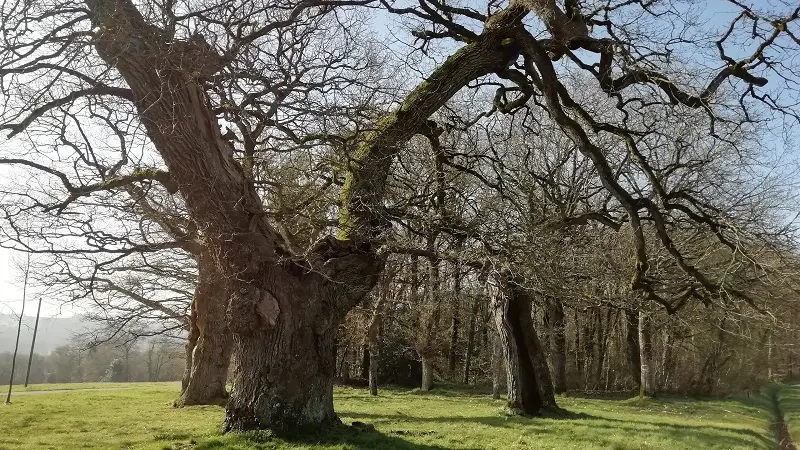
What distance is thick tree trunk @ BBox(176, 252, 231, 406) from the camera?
1723cm

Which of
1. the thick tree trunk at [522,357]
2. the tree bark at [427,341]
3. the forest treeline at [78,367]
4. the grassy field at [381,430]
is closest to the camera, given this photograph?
the grassy field at [381,430]

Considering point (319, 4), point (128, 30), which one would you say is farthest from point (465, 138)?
point (128, 30)

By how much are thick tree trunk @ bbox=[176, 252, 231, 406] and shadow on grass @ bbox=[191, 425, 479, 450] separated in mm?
8696

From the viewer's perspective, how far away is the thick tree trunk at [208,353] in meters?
17.2

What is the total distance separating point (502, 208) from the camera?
11461 millimetres

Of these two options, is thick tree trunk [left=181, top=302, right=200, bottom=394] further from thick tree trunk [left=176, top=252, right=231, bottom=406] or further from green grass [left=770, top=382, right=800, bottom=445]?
green grass [left=770, top=382, right=800, bottom=445]

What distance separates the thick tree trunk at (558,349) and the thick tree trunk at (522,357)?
34.9 feet

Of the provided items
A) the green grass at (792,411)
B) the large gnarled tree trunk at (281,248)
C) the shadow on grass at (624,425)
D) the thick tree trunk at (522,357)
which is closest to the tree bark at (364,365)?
the shadow on grass at (624,425)

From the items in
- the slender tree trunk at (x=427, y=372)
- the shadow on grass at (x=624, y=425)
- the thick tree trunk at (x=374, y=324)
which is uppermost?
the thick tree trunk at (x=374, y=324)

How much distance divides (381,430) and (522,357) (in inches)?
223

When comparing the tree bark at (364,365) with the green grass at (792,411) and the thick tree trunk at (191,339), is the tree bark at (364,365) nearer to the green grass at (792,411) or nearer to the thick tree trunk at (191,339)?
the thick tree trunk at (191,339)

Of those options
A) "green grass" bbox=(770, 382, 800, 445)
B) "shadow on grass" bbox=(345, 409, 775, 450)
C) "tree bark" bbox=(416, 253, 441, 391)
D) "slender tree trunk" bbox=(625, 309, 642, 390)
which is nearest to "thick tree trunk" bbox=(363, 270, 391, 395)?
"tree bark" bbox=(416, 253, 441, 391)

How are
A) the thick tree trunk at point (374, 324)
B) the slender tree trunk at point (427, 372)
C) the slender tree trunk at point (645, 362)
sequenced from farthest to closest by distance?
the slender tree trunk at point (427, 372) < the slender tree trunk at point (645, 362) < the thick tree trunk at point (374, 324)

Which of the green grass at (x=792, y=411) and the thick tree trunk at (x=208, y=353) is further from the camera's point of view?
the green grass at (x=792, y=411)
